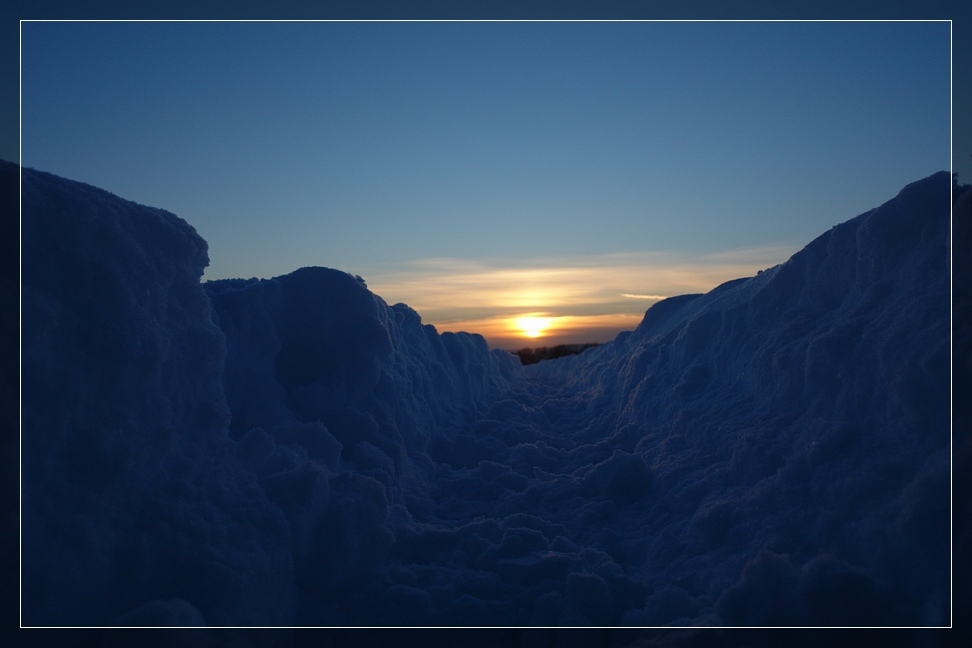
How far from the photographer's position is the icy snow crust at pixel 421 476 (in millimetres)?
3697

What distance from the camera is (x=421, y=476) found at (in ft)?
23.7

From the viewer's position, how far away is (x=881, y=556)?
382cm

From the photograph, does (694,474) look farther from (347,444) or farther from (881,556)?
(347,444)

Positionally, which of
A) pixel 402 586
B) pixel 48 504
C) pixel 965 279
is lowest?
pixel 402 586

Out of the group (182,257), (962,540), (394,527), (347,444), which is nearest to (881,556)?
(962,540)

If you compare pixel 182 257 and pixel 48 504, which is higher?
pixel 182 257

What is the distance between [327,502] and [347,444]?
1.63 m

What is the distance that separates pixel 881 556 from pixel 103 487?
17.0ft

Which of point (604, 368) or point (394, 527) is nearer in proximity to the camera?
point (394, 527)

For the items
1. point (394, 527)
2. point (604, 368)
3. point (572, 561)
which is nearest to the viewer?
point (572, 561)

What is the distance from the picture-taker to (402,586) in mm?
4543

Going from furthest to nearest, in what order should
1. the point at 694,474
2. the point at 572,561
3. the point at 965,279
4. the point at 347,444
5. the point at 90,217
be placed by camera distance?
the point at 347,444 < the point at 694,474 < the point at 572,561 < the point at 965,279 < the point at 90,217

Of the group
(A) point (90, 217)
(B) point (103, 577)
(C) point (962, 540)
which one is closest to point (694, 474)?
(C) point (962, 540)

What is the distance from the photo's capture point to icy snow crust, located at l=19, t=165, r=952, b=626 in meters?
3.70
